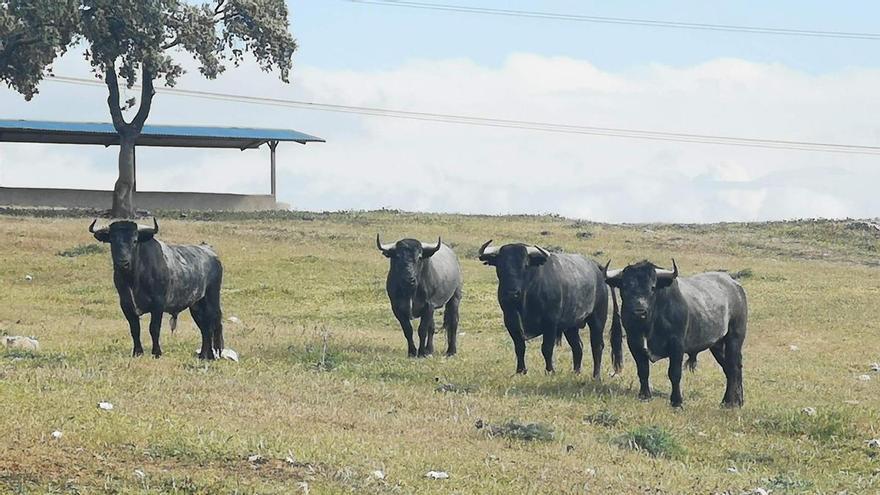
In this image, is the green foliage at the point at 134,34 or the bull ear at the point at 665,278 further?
the green foliage at the point at 134,34

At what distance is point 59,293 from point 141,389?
756 inches

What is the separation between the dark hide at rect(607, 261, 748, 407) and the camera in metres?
18.1

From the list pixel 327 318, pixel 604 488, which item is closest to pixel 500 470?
pixel 604 488

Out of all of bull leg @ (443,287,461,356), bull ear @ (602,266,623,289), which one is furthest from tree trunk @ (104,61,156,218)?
bull ear @ (602,266,623,289)

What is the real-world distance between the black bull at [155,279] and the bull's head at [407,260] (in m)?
3.36

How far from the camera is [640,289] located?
18.1 metres

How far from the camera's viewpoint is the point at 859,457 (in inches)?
579

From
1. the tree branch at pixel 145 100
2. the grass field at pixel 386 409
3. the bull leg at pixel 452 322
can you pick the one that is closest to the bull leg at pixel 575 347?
the grass field at pixel 386 409

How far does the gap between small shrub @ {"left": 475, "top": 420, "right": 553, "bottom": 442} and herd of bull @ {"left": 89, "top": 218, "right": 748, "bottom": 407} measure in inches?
161

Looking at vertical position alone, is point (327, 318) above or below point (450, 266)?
below

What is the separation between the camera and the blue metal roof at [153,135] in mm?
61125

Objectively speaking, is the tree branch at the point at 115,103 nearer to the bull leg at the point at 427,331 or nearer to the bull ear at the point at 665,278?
the bull leg at the point at 427,331

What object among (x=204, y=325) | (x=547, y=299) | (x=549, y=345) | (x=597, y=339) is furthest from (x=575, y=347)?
(x=204, y=325)

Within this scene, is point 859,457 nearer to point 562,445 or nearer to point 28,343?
point 562,445
